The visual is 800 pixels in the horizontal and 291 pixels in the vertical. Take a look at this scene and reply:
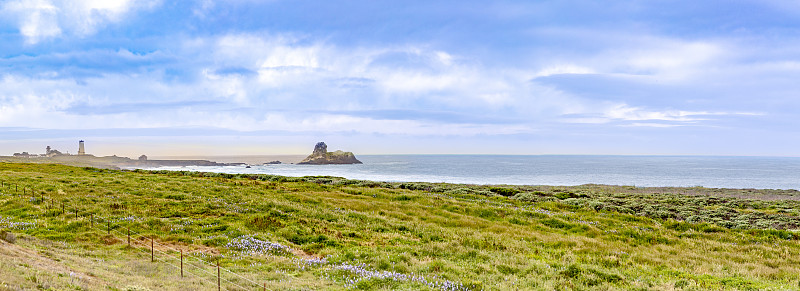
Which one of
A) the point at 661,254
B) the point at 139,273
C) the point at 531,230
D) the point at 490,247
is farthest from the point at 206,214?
the point at 661,254

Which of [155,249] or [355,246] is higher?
[155,249]

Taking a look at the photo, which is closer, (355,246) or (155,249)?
(155,249)

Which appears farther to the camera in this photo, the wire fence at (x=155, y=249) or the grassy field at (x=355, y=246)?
the grassy field at (x=355, y=246)

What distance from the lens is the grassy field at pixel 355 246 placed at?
1087cm

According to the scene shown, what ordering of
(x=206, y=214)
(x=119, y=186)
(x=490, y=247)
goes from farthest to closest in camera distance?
(x=119, y=186) → (x=206, y=214) → (x=490, y=247)

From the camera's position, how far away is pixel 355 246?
16.9 metres

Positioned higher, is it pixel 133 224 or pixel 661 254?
pixel 133 224

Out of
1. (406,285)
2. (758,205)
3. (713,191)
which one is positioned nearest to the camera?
(406,285)

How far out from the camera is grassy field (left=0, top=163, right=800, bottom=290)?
10.9 meters

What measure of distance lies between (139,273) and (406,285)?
763cm

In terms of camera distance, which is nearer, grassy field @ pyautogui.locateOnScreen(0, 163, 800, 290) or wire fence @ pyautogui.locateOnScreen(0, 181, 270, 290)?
wire fence @ pyautogui.locateOnScreen(0, 181, 270, 290)

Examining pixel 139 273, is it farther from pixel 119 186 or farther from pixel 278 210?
pixel 119 186

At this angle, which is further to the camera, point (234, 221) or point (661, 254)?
point (234, 221)

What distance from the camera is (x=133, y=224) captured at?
61.4 feet
